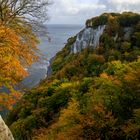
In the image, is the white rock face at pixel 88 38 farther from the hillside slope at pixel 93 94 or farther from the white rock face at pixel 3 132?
the white rock face at pixel 3 132

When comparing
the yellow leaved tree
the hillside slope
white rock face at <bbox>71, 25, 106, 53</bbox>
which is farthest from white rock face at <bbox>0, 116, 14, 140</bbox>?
white rock face at <bbox>71, 25, 106, 53</bbox>

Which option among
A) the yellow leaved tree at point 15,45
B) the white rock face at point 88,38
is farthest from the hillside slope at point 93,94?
the yellow leaved tree at point 15,45

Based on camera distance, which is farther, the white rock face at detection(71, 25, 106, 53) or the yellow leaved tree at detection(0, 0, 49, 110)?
the white rock face at detection(71, 25, 106, 53)

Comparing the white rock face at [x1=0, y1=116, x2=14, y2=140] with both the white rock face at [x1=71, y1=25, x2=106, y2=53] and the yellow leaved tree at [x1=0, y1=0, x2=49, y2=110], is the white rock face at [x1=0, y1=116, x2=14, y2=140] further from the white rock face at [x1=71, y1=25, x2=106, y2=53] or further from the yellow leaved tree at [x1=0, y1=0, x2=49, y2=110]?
the white rock face at [x1=71, y1=25, x2=106, y2=53]

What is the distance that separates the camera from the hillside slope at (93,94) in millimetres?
44438

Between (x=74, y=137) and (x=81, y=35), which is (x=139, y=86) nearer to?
(x=74, y=137)

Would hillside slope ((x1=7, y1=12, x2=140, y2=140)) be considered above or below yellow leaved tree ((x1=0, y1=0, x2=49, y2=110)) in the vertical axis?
below

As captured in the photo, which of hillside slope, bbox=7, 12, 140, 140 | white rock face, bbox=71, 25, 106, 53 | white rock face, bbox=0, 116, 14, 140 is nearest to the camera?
white rock face, bbox=0, 116, 14, 140

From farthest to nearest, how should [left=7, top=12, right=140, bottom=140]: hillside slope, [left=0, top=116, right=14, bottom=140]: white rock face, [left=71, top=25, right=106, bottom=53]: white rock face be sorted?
[left=71, top=25, right=106, bottom=53]: white rock face, [left=7, top=12, right=140, bottom=140]: hillside slope, [left=0, top=116, right=14, bottom=140]: white rock face

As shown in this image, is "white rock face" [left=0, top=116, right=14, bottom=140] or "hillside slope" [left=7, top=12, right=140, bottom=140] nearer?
"white rock face" [left=0, top=116, right=14, bottom=140]

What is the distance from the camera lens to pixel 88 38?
87.8 m

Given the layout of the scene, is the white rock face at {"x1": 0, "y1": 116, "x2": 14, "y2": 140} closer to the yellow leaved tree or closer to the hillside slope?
the yellow leaved tree

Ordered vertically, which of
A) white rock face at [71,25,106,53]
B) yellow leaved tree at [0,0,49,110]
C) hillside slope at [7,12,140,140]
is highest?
yellow leaved tree at [0,0,49,110]

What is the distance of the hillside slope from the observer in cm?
4444
